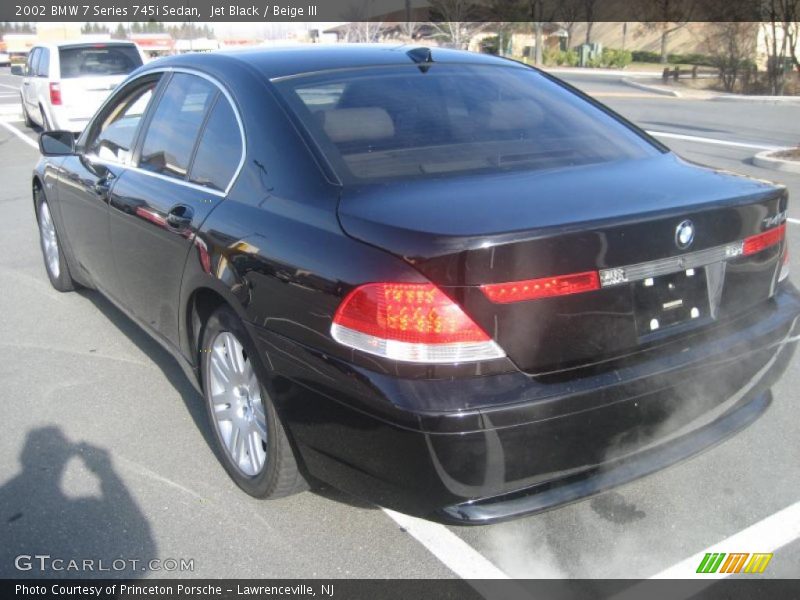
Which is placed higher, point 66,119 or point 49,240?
point 66,119

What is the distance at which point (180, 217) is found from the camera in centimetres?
340

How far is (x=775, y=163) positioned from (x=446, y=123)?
926 centimetres

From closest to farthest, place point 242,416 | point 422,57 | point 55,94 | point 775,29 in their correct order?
point 242,416 → point 422,57 → point 55,94 → point 775,29

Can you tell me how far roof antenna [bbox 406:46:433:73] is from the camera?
3596 millimetres

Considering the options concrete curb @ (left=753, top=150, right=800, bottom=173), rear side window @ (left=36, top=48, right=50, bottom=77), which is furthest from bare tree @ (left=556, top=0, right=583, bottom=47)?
concrete curb @ (left=753, top=150, right=800, bottom=173)

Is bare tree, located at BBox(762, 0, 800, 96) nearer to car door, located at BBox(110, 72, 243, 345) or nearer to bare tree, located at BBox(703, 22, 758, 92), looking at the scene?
bare tree, located at BBox(703, 22, 758, 92)

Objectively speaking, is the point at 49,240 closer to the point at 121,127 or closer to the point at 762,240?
the point at 121,127

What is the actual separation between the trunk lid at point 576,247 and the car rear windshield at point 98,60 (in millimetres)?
13275

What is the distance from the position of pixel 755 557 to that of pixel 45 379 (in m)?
3.69

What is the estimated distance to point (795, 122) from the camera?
18234 millimetres

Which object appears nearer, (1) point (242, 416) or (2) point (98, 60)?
(1) point (242, 416)

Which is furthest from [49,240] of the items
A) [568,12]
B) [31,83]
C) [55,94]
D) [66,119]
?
[568,12]

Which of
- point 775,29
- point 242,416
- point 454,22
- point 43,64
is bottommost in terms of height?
point 242,416

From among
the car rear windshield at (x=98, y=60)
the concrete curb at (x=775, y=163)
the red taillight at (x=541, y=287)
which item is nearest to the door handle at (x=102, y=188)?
the red taillight at (x=541, y=287)
